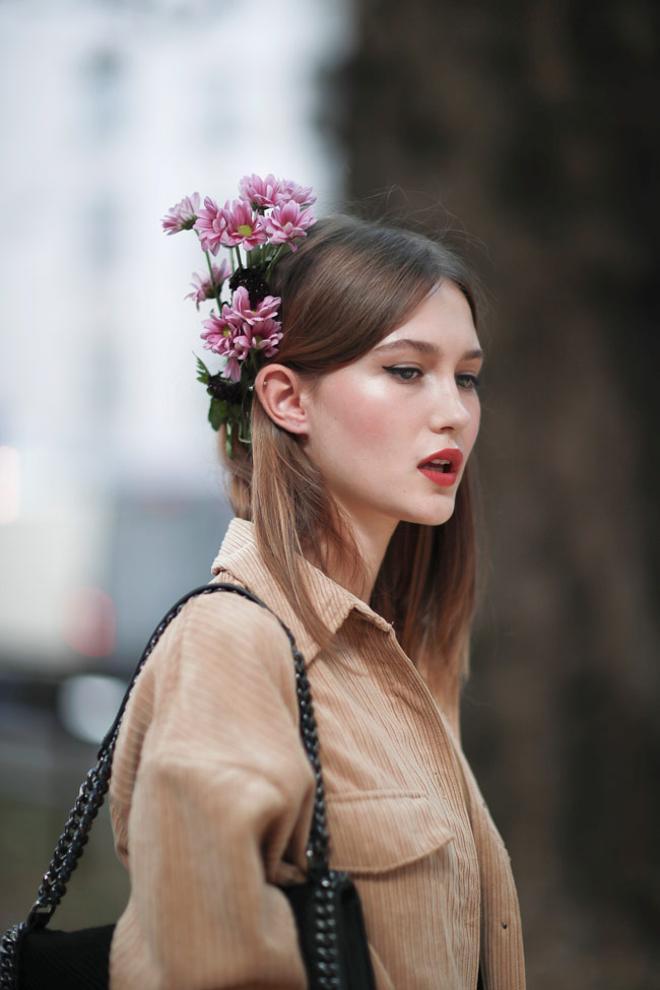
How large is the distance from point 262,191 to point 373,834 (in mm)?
1141

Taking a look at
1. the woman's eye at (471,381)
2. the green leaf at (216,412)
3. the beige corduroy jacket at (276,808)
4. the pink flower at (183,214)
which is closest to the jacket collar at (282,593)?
the beige corduroy jacket at (276,808)

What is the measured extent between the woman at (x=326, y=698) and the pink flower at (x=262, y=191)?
0.33 ft

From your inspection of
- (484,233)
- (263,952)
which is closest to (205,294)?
(263,952)

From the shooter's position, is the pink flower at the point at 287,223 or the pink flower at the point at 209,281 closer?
the pink flower at the point at 287,223

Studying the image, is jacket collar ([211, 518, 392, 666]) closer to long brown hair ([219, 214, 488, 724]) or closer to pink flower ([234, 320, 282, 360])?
long brown hair ([219, 214, 488, 724])

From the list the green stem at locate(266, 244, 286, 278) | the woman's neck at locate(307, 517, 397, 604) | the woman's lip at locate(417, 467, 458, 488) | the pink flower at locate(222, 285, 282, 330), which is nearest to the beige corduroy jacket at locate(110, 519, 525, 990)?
the woman's neck at locate(307, 517, 397, 604)

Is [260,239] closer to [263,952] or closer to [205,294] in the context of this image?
[205,294]

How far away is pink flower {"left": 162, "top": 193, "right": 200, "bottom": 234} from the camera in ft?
6.93

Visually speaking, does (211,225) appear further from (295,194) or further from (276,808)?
(276,808)

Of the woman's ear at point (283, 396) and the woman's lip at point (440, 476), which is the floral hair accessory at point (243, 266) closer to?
the woman's ear at point (283, 396)

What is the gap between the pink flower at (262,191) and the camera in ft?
6.82

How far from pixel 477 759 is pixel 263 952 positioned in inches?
120

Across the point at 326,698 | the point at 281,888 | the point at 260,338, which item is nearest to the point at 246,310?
the point at 260,338

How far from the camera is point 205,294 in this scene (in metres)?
2.16
